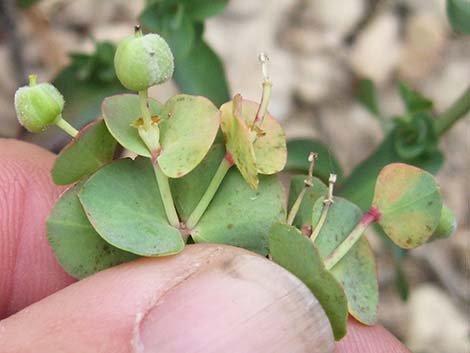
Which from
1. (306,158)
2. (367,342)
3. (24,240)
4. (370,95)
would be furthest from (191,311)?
(370,95)

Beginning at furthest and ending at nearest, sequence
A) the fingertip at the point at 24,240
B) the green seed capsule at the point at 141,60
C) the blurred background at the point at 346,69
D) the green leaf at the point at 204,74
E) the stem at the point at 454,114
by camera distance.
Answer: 1. the blurred background at the point at 346,69
2. the green leaf at the point at 204,74
3. the stem at the point at 454,114
4. the fingertip at the point at 24,240
5. the green seed capsule at the point at 141,60

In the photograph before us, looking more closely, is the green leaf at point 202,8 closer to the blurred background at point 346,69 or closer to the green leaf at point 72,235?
the blurred background at point 346,69

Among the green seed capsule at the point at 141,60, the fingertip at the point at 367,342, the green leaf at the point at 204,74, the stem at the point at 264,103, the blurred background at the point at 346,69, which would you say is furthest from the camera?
the blurred background at the point at 346,69

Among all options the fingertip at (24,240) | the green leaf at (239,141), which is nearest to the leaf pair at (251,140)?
the green leaf at (239,141)

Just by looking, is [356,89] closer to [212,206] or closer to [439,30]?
[439,30]

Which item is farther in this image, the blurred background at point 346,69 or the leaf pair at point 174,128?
the blurred background at point 346,69

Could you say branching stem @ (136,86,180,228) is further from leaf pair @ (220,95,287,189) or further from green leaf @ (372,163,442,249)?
green leaf @ (372,163,442,249)

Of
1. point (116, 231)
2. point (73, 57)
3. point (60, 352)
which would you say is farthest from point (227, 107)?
point (73, 57)

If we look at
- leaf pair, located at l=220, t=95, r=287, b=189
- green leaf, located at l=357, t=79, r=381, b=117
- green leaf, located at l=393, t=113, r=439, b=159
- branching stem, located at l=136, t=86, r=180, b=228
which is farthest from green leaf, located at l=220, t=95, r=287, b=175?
green leaf, located at l=357, t=79, r=381, b=117
